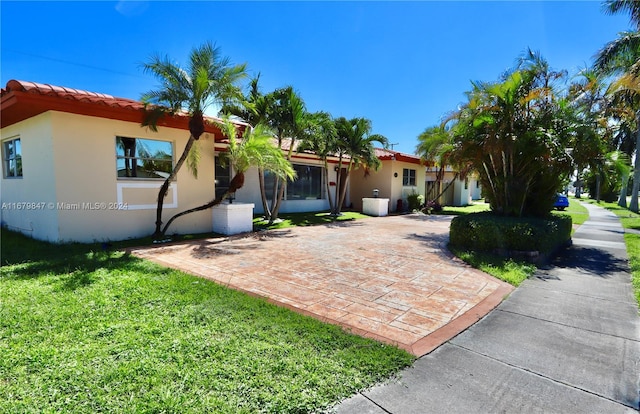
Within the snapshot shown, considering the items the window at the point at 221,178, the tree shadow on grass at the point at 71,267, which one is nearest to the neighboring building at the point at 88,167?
the tree shadow on grass at the point at 71,267

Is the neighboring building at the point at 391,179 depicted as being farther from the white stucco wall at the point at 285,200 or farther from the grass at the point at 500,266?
the grass at the point at 500,266

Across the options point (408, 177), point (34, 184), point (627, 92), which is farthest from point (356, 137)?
point (34, 184)

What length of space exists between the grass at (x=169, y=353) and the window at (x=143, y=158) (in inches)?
187

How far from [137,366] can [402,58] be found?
51.0 feet

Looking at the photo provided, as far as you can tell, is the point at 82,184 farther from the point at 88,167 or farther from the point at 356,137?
the point at 356,137

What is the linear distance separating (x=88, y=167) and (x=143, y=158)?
1421 millimetres

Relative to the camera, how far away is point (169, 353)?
307 centimetres

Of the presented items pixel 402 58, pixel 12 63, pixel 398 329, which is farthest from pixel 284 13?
pixel 12 63

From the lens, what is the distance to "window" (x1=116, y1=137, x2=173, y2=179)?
8.97 meters

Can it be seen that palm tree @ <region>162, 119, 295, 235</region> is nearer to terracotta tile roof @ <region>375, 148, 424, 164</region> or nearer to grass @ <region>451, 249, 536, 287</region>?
grass @ <region>451, 249, 536, 287</region>

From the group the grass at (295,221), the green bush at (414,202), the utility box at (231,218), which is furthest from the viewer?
the green bush at (414,202)

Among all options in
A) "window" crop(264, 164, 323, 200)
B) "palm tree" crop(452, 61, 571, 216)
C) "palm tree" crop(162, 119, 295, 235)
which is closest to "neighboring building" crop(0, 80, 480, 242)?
"palm tree" crop(162, 119, 295, 235)

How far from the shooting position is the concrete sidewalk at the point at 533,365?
8.30ft

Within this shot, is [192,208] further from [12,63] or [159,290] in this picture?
[12,63]
